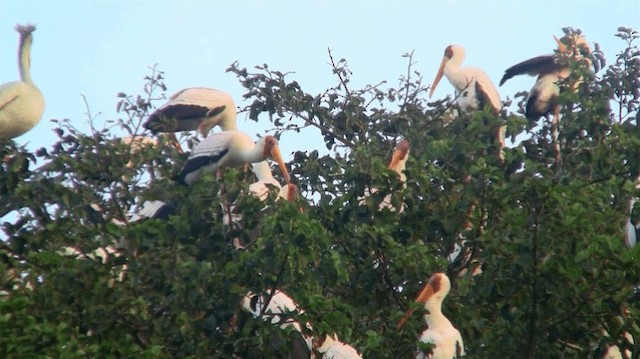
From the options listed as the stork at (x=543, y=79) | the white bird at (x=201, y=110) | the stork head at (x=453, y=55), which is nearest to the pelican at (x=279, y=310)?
the white bird at (x=201, y=110)

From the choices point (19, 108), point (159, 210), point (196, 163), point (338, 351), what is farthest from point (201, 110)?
point (338, 351)

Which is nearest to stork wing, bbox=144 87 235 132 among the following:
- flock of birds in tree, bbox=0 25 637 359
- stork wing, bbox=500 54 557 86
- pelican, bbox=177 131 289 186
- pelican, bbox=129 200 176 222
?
flock of birds in tree, bbox=0 25 637 359

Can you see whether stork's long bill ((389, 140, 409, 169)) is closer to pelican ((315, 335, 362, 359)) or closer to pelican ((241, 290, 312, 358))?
pelican ((241, 290, 312, 358))

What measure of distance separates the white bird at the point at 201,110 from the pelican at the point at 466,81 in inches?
69.7

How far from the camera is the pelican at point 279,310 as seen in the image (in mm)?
7359

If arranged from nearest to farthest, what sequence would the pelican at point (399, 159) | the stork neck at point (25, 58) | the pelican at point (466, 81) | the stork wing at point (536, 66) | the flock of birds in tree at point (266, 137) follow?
the flock of birds in tree at point (266, 137) → the pelican at point (399, 159) → the stork neck at point (25, 58) → the pelican at point (466, 81) → the stork wing at point (536, 66)

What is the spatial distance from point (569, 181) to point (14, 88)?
498 centimetres

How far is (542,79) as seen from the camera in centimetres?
1340

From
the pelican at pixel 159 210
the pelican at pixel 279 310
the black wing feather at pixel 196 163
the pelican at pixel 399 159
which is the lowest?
the pelican at pixel 279 310

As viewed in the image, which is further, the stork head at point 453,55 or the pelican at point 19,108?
the stork head at point 453,55

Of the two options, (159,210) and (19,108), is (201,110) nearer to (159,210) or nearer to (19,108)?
(19,108)

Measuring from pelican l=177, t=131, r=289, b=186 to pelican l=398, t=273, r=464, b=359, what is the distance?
2.27 m

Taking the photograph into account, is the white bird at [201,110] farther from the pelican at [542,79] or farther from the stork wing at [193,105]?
the pelican at [542,79]

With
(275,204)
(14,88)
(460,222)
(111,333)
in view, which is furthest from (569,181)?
(14,88)
